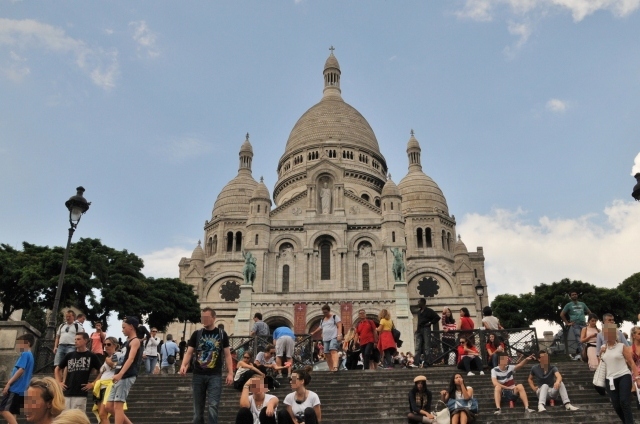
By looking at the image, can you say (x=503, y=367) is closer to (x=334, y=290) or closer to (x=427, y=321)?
(x=427, y=321)

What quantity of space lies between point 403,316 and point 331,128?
92.8ft

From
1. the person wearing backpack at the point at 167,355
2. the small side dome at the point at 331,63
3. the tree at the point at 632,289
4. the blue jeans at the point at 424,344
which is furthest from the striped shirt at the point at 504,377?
the small side dome at the point at 331,63

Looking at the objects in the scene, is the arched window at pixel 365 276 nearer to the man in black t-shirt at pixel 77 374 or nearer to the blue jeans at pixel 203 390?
the blue jeans at pixel 203 390

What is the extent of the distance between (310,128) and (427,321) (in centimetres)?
4939

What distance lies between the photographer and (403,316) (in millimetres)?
38688

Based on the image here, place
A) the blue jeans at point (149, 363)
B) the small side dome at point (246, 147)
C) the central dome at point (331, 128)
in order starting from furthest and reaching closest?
the small side dome at point (246, 147)
the central dome at point (331, 128)
the blue jeans at point (149, 363)

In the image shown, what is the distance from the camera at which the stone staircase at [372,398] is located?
10.8m

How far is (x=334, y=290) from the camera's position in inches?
1656

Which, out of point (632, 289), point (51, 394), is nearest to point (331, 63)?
point (632, 289)

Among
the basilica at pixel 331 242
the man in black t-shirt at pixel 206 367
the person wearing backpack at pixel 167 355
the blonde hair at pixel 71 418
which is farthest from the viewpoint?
the basilica at pixel 331 242

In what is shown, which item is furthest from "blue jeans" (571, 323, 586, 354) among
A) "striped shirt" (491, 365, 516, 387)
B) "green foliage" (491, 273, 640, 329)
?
"green foliage" (491, 273, 640, 329)

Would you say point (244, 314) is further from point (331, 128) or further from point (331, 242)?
point (331, 128)

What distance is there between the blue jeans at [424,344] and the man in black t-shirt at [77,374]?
30.5 feet

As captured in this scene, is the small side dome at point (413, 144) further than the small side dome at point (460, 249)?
Yes
